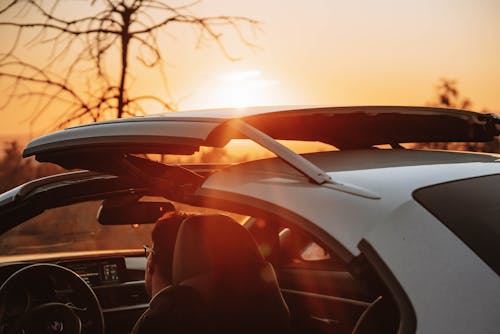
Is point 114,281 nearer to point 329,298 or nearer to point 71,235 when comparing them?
point 71,235

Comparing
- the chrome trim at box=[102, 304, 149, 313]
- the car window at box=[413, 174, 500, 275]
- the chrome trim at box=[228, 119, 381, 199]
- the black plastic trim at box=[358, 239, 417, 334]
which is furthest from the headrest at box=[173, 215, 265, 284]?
the chrome trim at box=[102, 304, 149, 313]

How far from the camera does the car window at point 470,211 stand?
2016mm

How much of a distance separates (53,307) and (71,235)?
2.70 m

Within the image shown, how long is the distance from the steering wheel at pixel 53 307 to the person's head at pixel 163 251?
2.75 ft

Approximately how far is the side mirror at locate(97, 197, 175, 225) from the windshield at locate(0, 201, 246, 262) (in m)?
2.14

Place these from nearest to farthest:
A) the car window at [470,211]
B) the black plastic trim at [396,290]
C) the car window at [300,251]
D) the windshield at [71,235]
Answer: the black plastic trim at [396,290], the car window at [470,211], the car window at [300,251], the windshield at [71,235]

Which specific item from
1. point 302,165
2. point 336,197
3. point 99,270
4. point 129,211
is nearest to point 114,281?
point 99,270

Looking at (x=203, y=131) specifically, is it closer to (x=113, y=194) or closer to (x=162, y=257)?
(x=162, y=257)

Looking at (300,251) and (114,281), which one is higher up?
(300,251)

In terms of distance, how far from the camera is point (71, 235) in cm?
682

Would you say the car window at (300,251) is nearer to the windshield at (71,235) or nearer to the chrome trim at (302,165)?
the windshield at (71,235)

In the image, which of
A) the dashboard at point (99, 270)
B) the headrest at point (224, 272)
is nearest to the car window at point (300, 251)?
the dashboard at point (99, 270)

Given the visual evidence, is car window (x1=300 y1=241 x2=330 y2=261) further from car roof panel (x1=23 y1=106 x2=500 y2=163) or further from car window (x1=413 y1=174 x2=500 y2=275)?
car window (x1=413 y1=174 x2=500 y2=275)

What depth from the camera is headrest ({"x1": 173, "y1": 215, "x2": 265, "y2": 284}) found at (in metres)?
3.02
